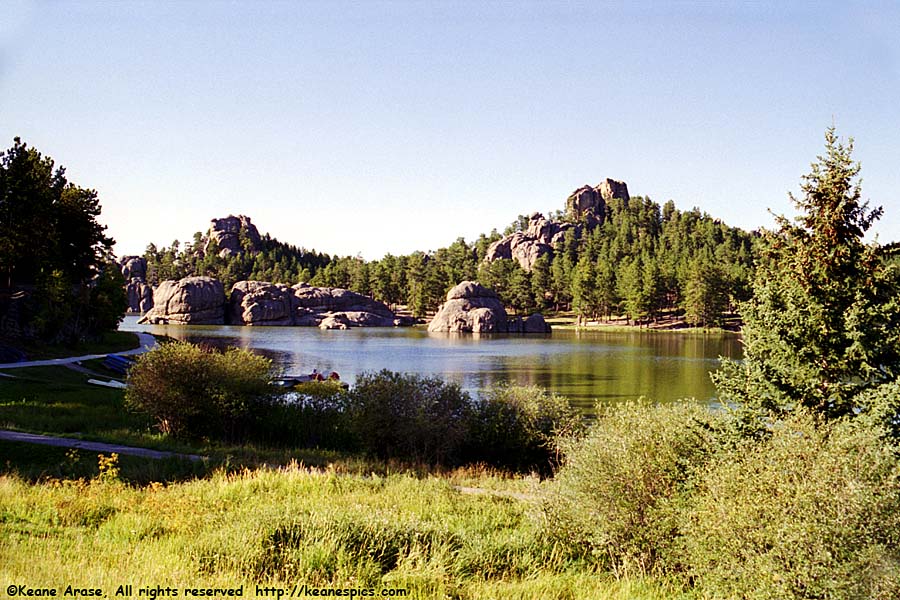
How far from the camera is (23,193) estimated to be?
141 ft

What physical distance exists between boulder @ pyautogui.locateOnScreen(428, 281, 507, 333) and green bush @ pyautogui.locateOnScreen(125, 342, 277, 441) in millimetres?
78104

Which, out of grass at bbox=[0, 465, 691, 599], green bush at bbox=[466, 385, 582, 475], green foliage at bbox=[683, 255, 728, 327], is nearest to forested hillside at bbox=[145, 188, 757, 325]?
green foliage at bbox=[683, 255, 728, 327]

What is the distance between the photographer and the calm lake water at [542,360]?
1607 inches

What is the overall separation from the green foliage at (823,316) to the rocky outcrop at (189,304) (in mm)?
108424

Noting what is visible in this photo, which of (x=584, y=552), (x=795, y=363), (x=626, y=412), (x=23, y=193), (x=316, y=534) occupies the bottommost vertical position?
(x=584, y=552)

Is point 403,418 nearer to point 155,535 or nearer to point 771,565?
point 155,535

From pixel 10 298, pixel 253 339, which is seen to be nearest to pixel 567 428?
pixel 10 298

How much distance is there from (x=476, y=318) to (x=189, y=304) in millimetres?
48746

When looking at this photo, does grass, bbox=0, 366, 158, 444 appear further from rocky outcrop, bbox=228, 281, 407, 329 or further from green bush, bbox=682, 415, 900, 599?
rocky outcrop, bbox=228, 281, 407, 329

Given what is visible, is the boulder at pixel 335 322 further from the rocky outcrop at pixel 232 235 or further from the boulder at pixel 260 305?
the rocky outcrop at pixel 232 235

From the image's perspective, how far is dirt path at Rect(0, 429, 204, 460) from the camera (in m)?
18.0

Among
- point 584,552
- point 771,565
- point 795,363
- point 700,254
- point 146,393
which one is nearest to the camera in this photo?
point 771,565

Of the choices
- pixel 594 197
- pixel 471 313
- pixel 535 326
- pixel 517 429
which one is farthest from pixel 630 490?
pixel 594 197

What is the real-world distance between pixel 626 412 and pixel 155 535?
7.87 meters
